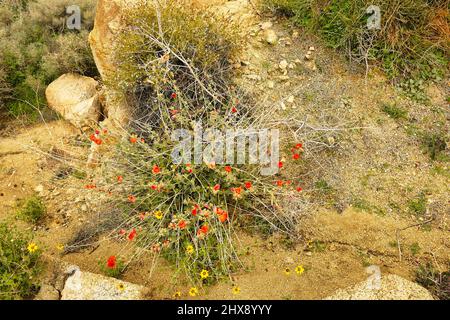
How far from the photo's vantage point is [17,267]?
2912 mm

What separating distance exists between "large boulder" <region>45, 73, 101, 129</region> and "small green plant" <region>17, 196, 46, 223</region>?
115 cm

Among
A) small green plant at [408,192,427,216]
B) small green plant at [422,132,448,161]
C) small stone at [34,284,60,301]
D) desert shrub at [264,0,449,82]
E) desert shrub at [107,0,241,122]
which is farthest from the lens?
desert shrub at [264,0,449,82]

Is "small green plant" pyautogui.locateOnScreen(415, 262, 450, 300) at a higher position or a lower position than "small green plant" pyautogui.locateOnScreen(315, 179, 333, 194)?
lower

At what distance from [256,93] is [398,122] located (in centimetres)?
134

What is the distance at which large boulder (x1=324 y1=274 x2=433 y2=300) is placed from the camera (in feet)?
8.77

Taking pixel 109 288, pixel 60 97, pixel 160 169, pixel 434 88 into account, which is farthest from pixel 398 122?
pixel 60 97

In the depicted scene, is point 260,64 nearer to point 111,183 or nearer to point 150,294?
point 111,183

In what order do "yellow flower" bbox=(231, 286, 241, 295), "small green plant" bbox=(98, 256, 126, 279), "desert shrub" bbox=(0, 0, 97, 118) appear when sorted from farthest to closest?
"desert shrub" bbox=(0, 0, 97, 118), "small green plant" bbox=(98, 256, 126, 279), "yellow flower" bbox=(231, 286, 241, 295)

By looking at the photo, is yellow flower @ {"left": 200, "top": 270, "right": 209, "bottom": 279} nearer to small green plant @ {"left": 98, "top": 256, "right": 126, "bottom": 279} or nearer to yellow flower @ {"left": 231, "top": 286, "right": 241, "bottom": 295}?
yellow flower @ {"left": 231, "top": 286, "right": 241, "bottom": 295}

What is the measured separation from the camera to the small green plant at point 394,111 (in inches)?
158

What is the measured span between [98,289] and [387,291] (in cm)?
183

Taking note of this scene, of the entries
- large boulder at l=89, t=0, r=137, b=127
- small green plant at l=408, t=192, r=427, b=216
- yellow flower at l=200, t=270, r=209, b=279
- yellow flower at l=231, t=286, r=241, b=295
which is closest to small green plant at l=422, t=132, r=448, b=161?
small green plant at l=408, t=192, r=427, b=216

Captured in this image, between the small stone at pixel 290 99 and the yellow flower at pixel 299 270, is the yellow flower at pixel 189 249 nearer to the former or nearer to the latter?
Result: the yellow flower at pixel 299 270

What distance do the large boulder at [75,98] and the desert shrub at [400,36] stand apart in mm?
2714
